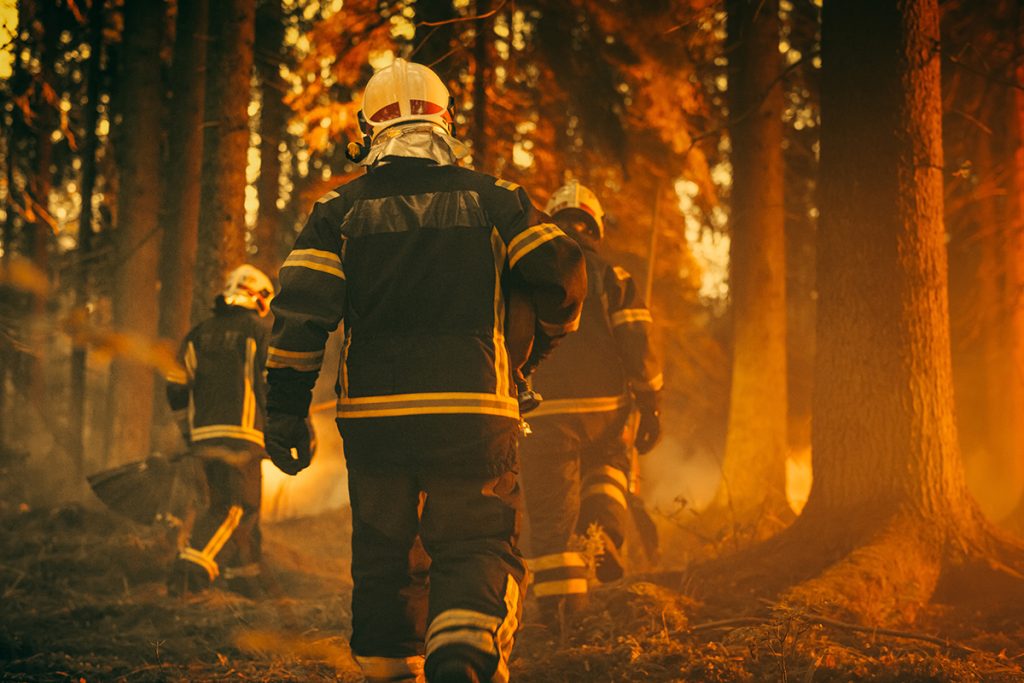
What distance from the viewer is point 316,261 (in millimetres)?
3736

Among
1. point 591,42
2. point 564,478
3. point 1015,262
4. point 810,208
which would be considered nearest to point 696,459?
point 810,208

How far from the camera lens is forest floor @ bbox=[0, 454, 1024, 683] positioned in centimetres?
430

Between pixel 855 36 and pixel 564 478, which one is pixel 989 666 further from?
pixel 855 36

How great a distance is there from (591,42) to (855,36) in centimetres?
478

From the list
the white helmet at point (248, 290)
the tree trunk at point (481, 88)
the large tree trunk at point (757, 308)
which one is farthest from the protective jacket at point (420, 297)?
the large tree trunk at point (757, 308)

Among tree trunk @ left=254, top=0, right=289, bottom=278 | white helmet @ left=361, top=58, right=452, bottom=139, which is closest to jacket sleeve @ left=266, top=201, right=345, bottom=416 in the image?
white helmet @ left=361, top=58, right=452, bottom=139

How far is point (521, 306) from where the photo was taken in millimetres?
3895

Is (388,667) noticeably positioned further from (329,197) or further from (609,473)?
(609,473)

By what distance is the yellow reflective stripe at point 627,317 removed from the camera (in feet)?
19.4

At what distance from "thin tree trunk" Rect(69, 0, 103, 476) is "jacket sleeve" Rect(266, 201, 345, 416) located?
9.90 meters

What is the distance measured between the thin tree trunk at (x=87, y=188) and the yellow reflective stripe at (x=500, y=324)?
10.3 metres

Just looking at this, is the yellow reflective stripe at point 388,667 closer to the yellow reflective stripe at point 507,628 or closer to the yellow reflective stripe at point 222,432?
the yellow reflective stripe at point 507,628

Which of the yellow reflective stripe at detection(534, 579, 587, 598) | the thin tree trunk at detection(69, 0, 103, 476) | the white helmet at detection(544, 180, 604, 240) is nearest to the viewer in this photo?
the yellow reflective stripe at detection(534, 579, 587, 598)

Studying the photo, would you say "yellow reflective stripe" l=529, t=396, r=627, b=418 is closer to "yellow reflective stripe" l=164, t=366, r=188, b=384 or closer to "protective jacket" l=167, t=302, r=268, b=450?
"protective jacket" l=167, t=302, r=268, b=450
